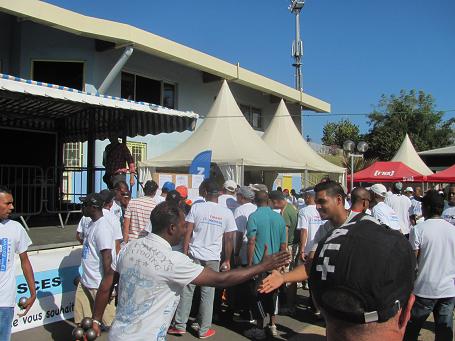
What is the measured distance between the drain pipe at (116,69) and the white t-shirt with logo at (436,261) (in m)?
10.0

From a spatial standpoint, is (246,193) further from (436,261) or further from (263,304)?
(436,261)

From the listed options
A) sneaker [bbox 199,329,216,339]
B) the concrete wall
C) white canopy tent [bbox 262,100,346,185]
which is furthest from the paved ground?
white canopy tent [bbox 262,100,346,185]

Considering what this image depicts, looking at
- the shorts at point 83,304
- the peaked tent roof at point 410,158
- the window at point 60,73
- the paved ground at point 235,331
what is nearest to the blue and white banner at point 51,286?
the paved ground at point 235,331

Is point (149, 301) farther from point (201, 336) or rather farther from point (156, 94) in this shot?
point (156, 94)

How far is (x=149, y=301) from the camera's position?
2.76 m

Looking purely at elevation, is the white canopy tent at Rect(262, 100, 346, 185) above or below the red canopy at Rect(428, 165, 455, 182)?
above

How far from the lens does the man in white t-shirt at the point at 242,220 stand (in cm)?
693

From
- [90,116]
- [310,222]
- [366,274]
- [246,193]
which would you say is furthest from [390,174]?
[366,274]

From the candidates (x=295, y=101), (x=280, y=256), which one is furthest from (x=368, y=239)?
(x=295, y=101)

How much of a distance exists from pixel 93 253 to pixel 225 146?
797 centimetres

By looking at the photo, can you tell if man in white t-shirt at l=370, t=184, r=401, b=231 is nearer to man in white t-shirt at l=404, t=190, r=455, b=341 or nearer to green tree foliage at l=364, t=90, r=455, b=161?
man in white t-shirt at l=404, t=190, r=455, b=341

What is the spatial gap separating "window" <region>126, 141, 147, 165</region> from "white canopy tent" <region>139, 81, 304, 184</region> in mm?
1425

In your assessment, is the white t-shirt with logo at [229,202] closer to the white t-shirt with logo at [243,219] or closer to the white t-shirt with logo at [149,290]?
the white t-shirt with logo at [243,219]

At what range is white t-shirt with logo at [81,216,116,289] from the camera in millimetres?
4973
